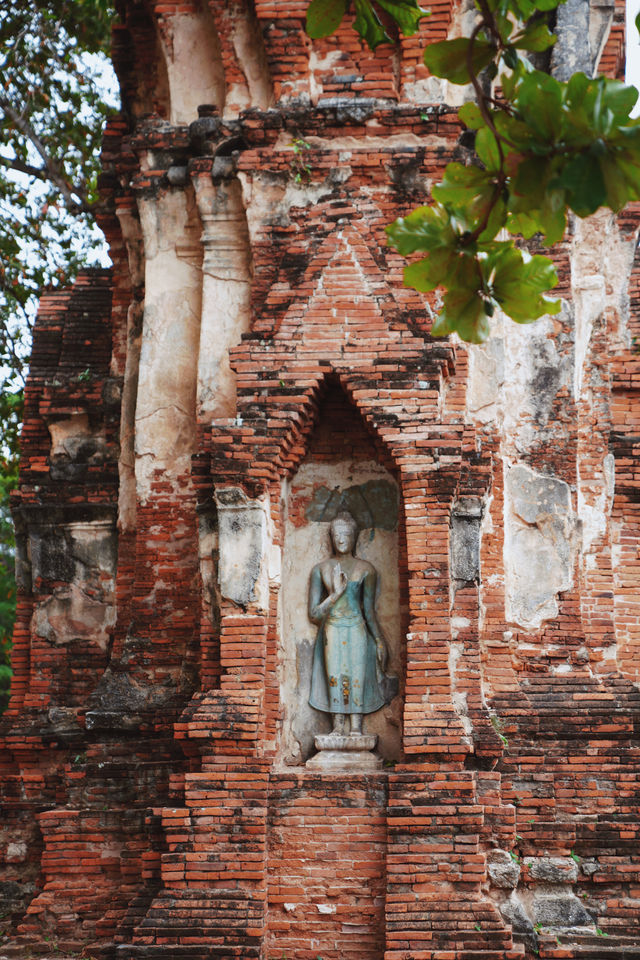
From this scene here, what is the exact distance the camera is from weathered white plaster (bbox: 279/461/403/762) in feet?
32.4

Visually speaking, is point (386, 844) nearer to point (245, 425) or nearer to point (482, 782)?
point (482, 782)

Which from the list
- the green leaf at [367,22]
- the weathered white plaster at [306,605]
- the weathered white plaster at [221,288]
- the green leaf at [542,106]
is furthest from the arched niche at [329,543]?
the green leaf at [542,106]

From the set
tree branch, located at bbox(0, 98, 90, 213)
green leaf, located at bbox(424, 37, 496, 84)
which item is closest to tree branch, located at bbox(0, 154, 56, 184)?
tree branch, located at bbox(0, 98, 90, 213)

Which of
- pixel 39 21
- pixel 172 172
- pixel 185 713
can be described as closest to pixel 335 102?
pixel 172 172

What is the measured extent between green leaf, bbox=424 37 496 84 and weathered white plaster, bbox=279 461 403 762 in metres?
6.10

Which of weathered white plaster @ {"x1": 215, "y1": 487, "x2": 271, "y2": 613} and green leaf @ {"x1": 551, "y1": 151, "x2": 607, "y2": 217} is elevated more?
green leaf @ {"x1": 551, "y1": 151, "x2": 607, "y2": 217}

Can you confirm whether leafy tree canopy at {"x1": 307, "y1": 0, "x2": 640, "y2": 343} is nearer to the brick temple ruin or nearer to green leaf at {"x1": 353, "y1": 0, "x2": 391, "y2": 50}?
green leaf at {"x1": 353, "y1": 0, "x2": 391, "y2": 50}

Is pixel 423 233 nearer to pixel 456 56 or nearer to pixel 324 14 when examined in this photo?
pixel 456 56

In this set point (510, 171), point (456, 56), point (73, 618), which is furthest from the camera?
point (73, 618)

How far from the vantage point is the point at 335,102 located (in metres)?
10.5

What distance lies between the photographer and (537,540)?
10.8m

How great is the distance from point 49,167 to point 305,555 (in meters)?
9.79

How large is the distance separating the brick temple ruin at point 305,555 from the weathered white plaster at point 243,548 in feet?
0.08

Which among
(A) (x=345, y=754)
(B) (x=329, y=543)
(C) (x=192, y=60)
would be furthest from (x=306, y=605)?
(C) (x=192, y=60)
